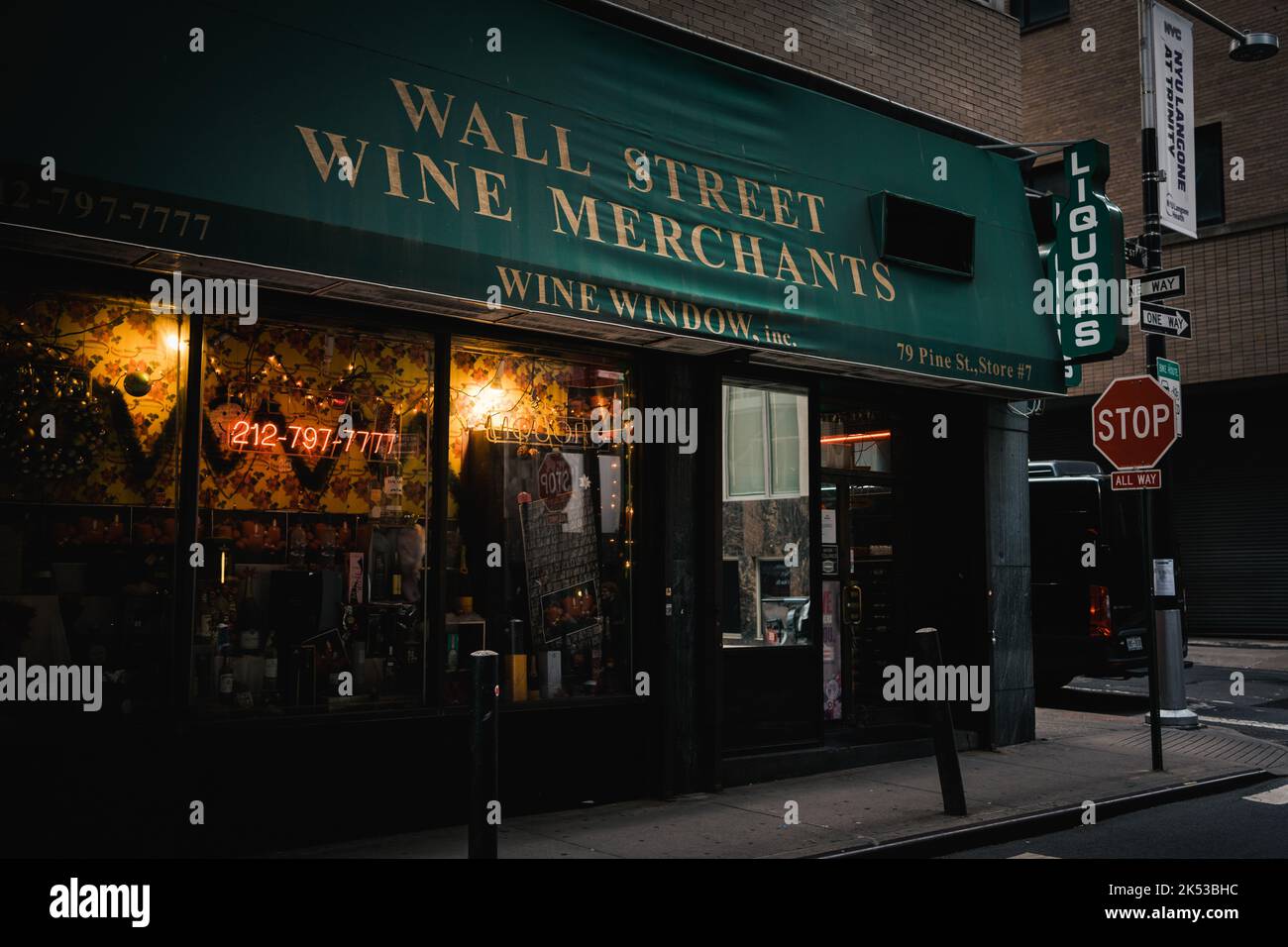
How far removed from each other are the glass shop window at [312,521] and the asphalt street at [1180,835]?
4.06 metres

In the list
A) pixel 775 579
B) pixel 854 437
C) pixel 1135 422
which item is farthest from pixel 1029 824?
pixel 854 437

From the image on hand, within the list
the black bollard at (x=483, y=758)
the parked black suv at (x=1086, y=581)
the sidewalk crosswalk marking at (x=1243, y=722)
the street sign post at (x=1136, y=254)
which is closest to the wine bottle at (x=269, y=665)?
the black bollard at (x=483, y=758)

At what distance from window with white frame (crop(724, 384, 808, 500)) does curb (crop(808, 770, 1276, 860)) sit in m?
3.25

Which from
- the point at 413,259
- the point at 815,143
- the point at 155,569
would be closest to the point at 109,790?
the point at 155,569

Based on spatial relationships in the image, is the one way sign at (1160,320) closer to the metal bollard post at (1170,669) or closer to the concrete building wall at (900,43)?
the concrete building wall at (900,43)

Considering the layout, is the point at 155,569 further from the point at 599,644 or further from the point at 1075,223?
the point at 1075,223

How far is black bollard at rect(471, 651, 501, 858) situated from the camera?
5.49m

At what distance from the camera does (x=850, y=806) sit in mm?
8227

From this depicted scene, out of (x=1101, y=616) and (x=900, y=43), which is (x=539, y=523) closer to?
(x=900, y=43)

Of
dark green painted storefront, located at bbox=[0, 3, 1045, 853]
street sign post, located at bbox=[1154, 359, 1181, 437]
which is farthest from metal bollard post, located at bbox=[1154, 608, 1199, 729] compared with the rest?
street sign post, located at bbox=[1154, 359, 1181, 437]

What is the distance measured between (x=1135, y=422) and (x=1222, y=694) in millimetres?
6980

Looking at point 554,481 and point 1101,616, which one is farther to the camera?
point 1101,616

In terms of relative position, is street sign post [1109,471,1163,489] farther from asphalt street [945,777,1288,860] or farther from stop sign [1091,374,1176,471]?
asphalt street [945,777,1288,860]
